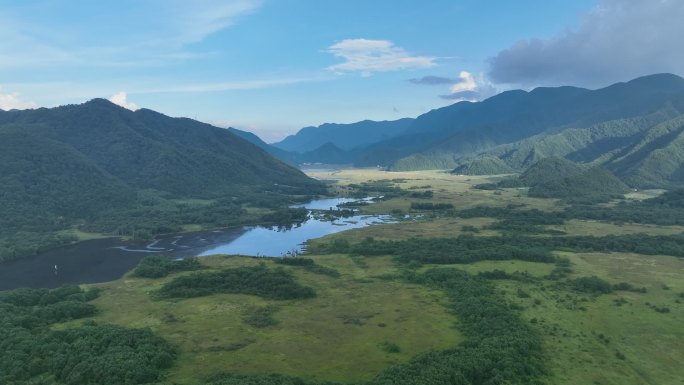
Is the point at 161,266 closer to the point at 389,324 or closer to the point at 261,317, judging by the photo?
the point at 261,317

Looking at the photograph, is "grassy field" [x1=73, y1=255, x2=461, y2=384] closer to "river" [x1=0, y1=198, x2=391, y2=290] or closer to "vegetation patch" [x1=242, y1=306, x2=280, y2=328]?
"vegetation patch" [x1=242, y1=306, x2=280, y2=328]

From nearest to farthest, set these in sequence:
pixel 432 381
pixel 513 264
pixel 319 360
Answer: pixel 432 381, pixel 319 360, pixel 513 264

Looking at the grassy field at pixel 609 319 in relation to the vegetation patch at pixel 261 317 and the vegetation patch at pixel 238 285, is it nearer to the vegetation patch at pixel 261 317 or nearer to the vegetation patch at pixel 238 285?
the vegetation patch at pixel 238 285

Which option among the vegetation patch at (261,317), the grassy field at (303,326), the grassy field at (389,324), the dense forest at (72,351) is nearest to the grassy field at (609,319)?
the grassy field at (389,324)

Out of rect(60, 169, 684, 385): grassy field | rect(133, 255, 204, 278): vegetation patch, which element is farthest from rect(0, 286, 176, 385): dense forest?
rect(133, 255, 204, 278): vegetation patch

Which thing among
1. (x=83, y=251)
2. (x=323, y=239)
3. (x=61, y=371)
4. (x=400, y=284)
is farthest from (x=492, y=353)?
(x=83, y=251)

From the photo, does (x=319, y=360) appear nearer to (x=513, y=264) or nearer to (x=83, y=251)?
(x=513, y=264)
